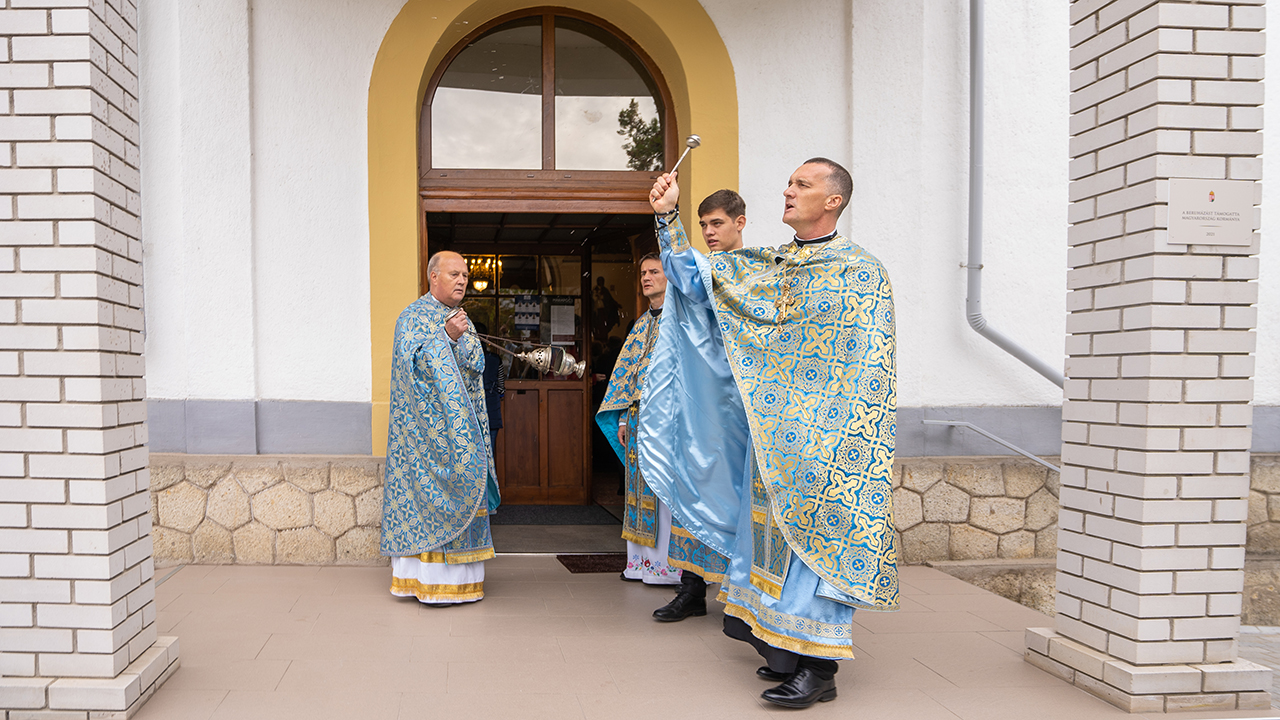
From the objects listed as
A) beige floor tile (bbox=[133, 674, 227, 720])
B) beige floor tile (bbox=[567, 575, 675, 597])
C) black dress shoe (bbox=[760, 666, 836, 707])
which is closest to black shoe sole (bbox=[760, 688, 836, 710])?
black dress shoe (bbox=[760, 666, 836, 707])

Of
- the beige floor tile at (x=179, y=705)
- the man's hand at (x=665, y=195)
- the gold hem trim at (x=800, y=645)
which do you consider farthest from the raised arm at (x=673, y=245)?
the beige floor tile at (x=179, y=705)

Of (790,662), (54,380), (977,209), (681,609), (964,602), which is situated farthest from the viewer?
(977,209)

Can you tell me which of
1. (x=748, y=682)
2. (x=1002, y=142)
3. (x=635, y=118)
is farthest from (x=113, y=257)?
(x=1002, y=142)

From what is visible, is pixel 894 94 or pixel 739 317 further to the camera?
pixel 894 94

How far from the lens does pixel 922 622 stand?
4.24m

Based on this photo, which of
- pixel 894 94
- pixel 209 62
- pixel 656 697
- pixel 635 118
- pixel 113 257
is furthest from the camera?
pixel 635 118

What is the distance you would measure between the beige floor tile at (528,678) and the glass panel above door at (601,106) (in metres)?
3.35

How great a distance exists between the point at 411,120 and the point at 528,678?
350 cm

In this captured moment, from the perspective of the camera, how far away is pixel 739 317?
10.6 feet

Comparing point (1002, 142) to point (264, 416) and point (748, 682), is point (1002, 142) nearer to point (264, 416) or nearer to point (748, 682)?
point (748, 682)

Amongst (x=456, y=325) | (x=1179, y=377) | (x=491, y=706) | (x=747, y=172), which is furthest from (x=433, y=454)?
(x=1179, y=377)

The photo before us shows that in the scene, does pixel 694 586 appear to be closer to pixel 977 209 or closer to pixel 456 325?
pixel 456 325

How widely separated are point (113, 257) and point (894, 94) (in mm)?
4460

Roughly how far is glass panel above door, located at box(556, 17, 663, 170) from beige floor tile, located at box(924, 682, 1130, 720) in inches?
149
